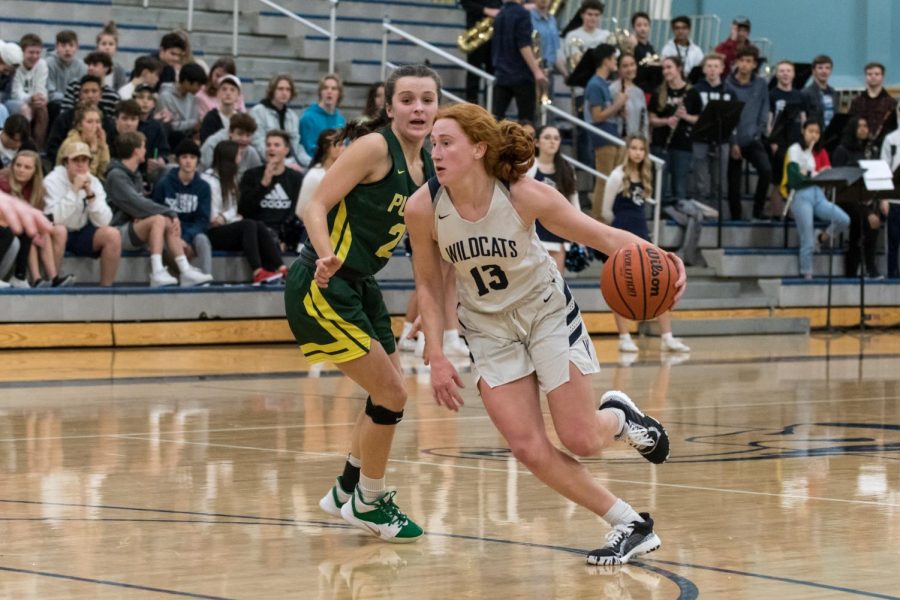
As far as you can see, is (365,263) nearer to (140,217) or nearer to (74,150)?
(74,150)

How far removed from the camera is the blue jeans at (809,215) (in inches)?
725

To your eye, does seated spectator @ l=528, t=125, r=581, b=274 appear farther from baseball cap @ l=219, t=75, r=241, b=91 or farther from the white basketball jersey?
the white basketball jersey

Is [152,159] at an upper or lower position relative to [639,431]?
upper

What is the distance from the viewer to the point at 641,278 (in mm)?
5242

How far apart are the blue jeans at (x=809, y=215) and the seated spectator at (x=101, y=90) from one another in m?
7.86

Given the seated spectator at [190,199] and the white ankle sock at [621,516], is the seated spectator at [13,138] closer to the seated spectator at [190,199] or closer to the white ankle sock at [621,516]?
the seated spectator at [190,199]

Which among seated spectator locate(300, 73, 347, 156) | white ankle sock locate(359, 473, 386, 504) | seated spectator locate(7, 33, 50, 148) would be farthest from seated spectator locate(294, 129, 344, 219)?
white ankle sock locate(359, 473, 386, 504)

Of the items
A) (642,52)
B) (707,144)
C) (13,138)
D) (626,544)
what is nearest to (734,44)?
(642,52)

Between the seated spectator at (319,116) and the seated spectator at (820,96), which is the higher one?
the seated spectator at (820,96)

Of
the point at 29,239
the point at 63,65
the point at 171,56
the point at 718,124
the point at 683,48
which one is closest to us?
the point at 29,239

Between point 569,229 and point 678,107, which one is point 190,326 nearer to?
point 678,107

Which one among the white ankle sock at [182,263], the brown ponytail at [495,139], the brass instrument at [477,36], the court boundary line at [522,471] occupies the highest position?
the brass instrument at [477,36]

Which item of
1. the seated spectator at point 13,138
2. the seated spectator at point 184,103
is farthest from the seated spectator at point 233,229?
the seated spectator at point 13,138

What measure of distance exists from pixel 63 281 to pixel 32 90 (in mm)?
2428
